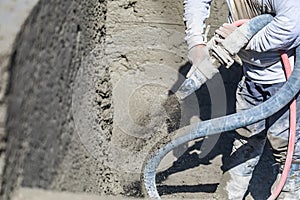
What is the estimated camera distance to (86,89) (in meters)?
2.26

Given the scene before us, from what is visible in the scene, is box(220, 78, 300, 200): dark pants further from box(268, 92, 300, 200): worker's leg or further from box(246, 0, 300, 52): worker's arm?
box(246, 0, 300, 52): worker's arm

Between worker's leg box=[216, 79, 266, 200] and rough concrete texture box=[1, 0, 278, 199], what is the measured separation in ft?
0.53

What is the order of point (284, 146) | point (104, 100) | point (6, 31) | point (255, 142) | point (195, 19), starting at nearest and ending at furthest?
point (6, 31), point (195, 19), point (284, 146), point (255, 142), point (104, 100)

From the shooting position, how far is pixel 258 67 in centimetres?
229

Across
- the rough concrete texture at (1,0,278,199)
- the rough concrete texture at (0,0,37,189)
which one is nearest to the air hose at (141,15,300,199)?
the rough concrete texture at (1,0,278,199)

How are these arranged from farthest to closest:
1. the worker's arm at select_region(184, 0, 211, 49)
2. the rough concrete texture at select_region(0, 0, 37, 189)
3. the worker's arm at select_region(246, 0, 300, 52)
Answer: the worker's arm at select_region(184, 0, 211, 49)
the worker's arm at select_region(246, 0, 300, 52)
the rough concrete texture at select_region(0, 0, 37, 189)

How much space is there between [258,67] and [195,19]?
10.4 inches

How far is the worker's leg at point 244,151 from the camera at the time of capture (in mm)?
2436

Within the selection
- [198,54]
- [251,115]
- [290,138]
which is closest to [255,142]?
[290,138]

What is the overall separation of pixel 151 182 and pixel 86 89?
1.25 ft

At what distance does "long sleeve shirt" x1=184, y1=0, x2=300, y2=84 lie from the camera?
2010mm

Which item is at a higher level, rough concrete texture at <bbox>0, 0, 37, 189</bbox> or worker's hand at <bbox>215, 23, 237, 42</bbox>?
worker's hand at <bbox>215, 23, 237, 42</bbox>

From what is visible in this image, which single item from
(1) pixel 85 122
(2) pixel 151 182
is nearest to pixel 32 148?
(1) pixel 85 122

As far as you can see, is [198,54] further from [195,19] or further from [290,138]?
[290,138]
